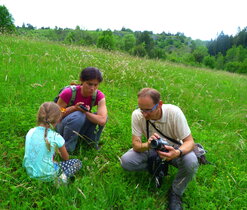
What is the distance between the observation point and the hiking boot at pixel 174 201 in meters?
2.39

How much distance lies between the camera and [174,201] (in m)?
2.44

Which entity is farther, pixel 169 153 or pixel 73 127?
pixel 73 127

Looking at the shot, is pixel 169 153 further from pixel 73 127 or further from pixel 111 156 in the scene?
pixel 73 127

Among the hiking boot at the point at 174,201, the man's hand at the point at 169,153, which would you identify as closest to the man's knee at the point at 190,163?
the man's hand at the point at 169,153

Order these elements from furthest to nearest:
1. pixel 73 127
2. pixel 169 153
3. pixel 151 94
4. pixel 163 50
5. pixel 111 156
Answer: pixel 163 50, pixel 111 156, pixel 73 127, pixel 151 94, pixel 169 153

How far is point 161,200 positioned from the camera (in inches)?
98.8

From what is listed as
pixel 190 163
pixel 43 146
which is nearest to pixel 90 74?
pixel 43 146

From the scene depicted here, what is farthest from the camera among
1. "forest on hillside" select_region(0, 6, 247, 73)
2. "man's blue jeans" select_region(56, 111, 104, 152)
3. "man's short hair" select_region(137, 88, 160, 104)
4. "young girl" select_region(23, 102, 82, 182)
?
"forest on hillside" select_region(0, 6, 247, 73)

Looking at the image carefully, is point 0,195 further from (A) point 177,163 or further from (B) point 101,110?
(A) point 177,163

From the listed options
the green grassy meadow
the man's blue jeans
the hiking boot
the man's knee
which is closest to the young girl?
the green grassy meadow

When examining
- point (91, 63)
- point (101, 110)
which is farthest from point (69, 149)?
point (91, 63)

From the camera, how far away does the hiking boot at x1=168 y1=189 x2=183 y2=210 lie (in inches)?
94.2

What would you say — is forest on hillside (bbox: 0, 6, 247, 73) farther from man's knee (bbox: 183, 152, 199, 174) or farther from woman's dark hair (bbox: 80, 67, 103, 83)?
man's knee (bbox: 183, 152, 199, 174)

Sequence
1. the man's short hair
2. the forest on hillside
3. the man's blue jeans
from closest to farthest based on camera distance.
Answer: the man's short hair
the man's blue jeans
the forest on hillside
